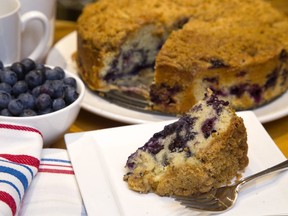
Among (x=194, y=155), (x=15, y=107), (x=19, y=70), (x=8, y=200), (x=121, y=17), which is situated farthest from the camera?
(x=121, y=17)

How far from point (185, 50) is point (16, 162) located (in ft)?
2.22

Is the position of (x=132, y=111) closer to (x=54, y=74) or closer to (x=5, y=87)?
(x=54, y=74)

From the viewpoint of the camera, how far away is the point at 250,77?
1.54m

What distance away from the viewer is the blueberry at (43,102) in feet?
4.01

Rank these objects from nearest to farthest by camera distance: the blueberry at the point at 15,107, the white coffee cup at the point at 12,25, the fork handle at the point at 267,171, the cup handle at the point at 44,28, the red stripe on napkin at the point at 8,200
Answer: the red stripe on napkin at the point at 8,200
the fork handle at the point at 267,171
the blueberry at the point at 15,107
the white coffee cup at the point at 12,25
the cup handle at the point at 44,28

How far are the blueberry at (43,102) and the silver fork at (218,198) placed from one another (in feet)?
1.29

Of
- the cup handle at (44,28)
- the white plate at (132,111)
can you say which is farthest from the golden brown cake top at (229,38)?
the cup handle at (44,28)

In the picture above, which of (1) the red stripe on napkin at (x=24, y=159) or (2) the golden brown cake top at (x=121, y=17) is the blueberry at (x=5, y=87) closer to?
(1) the red stripe on napkin at (x=24, y=159)

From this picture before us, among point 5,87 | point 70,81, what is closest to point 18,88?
point 5,87

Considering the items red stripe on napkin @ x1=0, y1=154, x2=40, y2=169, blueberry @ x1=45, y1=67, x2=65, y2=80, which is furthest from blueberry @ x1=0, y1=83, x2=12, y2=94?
red stripe on napkin @ x1=0, y1=154, x2=40, y2=169

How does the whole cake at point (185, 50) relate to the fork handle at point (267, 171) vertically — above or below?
below

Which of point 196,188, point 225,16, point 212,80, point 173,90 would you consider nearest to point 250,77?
point 212,80

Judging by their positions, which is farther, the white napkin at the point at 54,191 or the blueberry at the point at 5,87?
the blueberry at the point at 5,87

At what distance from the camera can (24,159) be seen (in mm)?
1118
